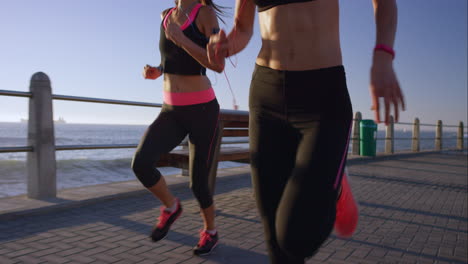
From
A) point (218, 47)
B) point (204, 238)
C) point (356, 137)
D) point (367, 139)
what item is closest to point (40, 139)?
point (204, 238)

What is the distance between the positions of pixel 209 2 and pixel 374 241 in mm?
2577

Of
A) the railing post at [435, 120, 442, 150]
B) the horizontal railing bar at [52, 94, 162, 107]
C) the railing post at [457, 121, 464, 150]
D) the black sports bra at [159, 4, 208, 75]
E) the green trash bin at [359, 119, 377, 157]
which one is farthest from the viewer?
the railing post at [457, 121, 464, 150]

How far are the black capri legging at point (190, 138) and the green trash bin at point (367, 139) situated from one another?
10230 mm

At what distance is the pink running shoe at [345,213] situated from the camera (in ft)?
5.83

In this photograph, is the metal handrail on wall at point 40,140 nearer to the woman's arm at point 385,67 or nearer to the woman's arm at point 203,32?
the woman's arm at point 203,32

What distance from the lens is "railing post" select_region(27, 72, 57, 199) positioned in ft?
15.5

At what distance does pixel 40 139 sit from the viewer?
4.75 metres

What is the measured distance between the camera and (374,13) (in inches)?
62.8

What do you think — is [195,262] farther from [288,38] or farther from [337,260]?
[288,38]

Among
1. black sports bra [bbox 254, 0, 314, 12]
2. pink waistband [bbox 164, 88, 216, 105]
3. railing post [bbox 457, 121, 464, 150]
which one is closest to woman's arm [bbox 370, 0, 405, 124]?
black sports bra [bbox 254, 0, 314, 12]

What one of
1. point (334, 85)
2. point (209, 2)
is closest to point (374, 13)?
point (334, 85)

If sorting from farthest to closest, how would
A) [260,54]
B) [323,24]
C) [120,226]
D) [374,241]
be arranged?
[120,226], [374,241], [260,54], [323,24]

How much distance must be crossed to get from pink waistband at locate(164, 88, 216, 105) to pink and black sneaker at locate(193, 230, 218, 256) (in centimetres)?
107

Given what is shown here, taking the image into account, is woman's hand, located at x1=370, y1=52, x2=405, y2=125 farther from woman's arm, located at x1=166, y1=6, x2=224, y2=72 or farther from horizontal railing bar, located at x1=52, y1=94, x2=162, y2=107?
horizontal railing bar, located at x1=52, y1=94, x2=162, y2=107
